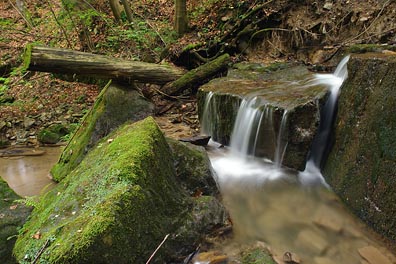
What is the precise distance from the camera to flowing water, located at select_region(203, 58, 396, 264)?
343 cm

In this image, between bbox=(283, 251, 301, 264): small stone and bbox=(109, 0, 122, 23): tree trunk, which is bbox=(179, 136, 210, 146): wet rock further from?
bbox=(109, 0, 122, 23): tree trunk

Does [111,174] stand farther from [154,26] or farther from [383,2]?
[154,26]

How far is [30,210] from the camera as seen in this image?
11.1 ft

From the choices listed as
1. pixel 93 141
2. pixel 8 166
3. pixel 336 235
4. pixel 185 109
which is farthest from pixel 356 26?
pixel 8 166

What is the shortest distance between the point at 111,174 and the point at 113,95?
138 inches

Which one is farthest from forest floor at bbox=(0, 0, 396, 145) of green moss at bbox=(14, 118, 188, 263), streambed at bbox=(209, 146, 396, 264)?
green moss at bbox=(14, 118, 188, 263)

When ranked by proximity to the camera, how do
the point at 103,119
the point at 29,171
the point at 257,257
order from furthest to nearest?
the point at 29,171 < the point at 103,119 < the point at 257,257

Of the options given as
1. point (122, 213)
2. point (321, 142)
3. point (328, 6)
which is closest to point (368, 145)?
point (321, 142)

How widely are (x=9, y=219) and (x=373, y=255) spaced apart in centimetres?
385

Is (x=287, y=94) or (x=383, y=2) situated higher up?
(x=383, y=2)

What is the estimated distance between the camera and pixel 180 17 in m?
10.2

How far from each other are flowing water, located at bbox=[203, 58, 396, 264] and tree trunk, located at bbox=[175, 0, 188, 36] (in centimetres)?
555

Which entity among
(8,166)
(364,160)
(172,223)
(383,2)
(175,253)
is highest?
(383,2)

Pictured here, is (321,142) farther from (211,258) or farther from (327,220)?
(211,258)
